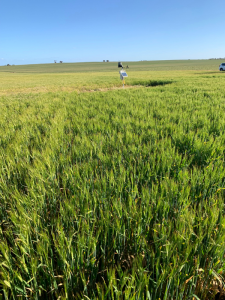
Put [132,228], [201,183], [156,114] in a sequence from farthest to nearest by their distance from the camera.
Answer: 1. [156,114]
2. [201,183]
3. [132,228]

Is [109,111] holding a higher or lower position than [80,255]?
higher

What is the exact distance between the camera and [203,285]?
34.9 inches

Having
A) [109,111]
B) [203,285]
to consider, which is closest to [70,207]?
[203,285]

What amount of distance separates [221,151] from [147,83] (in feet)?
59.8

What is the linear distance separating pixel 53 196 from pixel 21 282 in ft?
1.99

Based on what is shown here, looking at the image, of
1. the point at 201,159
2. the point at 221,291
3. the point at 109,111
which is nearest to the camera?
the point at 221,291

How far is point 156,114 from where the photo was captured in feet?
13.8

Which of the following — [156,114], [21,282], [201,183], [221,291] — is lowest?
[221,291]

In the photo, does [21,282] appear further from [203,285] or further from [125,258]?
Answer: [203,285]

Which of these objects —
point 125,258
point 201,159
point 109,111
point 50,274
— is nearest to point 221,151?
point 201,159

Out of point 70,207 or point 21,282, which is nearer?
point 21,282

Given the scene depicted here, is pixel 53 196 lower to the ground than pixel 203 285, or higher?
higher

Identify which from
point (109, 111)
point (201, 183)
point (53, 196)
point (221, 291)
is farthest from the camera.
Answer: point (109, 111)

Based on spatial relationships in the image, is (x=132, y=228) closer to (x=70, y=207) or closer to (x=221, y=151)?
(x=70, y=207)
